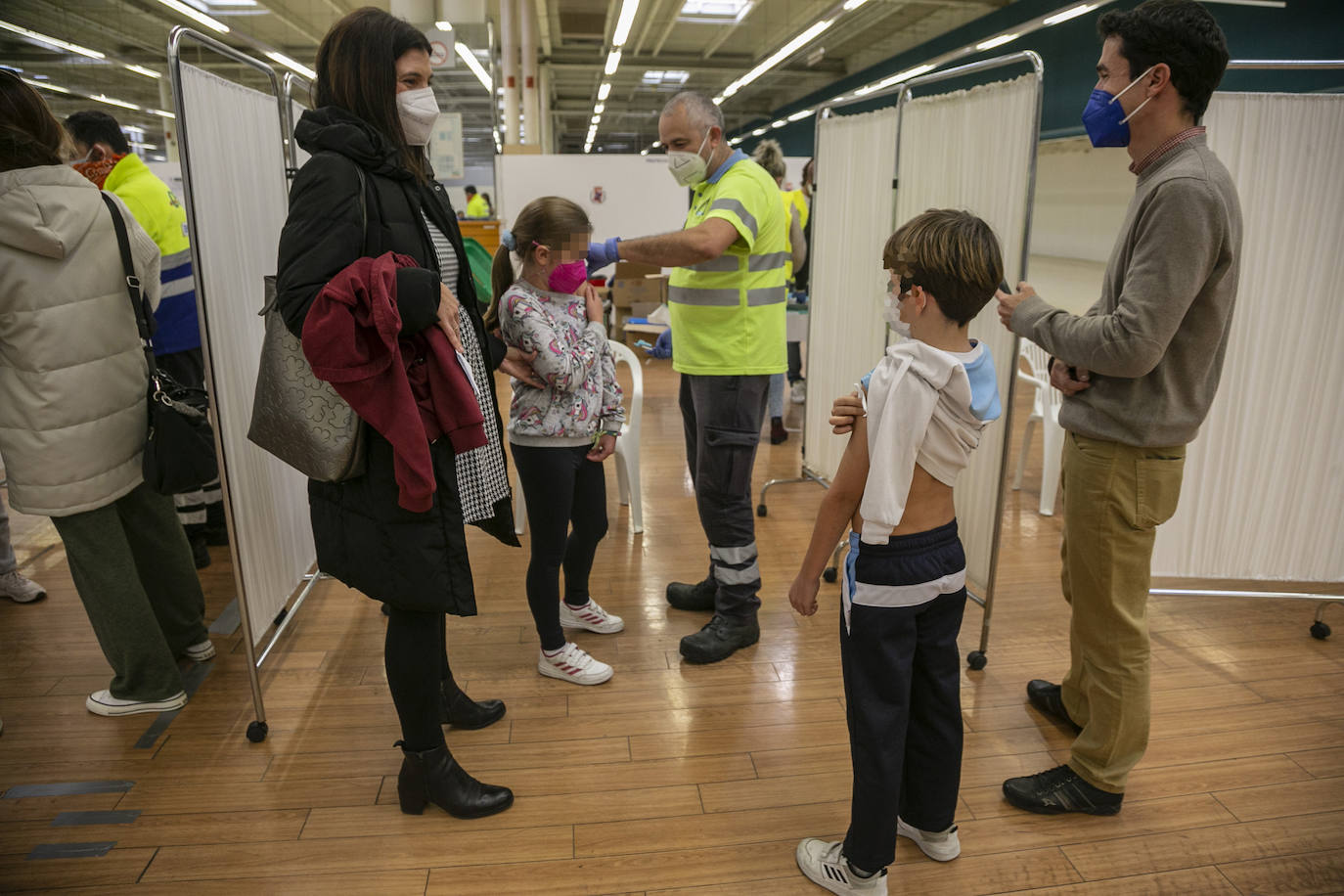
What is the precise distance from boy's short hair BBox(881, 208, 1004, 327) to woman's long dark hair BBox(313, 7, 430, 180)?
3.28ft

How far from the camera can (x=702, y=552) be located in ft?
11.5

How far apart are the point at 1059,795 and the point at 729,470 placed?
4.00 feet

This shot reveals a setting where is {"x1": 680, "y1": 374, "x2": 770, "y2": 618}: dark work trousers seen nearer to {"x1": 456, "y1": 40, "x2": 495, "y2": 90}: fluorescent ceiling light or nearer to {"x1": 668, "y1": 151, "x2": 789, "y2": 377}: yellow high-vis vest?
{"x1": 668, "y1": 151, "x2": 789, "y2": 377}: yellow high-vis vest

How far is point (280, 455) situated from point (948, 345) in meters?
1.31

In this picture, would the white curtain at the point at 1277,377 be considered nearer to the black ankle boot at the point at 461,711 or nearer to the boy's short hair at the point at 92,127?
the black ankle boot at the point at 461,711

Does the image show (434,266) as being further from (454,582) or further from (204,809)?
(204,809)

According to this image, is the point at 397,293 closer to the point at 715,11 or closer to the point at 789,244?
the point at 789,244

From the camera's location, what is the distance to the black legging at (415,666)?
1.72m

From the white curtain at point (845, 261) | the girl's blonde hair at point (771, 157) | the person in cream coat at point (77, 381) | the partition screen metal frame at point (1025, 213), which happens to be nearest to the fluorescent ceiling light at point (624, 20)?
the girl's blonde hair at point (771, 157)

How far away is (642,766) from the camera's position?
2094mm

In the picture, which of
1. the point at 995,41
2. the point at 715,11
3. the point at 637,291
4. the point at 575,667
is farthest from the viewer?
the point at 715,11

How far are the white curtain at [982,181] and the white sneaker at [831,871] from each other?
3.70 ft

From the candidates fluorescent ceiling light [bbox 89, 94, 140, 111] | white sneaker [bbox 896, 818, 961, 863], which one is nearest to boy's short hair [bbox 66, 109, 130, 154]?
white sneaker [bbox 896, 818, 961, 863]

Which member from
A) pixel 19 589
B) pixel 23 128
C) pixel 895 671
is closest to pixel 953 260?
pixel 895 671
